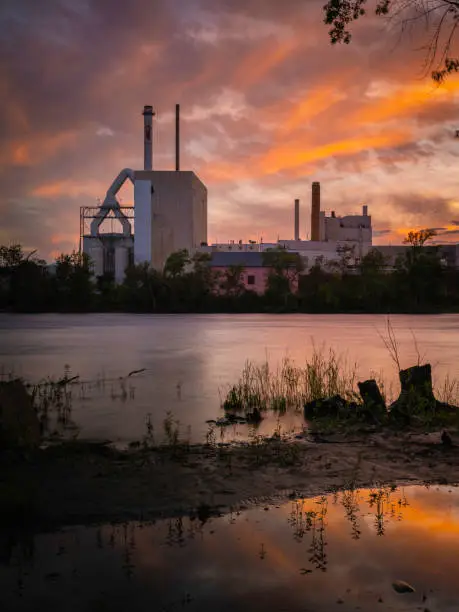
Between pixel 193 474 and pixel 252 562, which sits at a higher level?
pixel 193 474

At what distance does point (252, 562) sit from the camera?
20.6ft

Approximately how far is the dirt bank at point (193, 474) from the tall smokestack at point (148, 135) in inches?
3631

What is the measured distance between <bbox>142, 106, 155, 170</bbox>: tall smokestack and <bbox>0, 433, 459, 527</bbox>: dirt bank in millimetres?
92231

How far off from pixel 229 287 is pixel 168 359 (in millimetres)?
63217

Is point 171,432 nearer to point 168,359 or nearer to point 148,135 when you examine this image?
point 168,359

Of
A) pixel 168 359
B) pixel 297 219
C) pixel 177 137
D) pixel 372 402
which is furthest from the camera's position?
pixel 297 219

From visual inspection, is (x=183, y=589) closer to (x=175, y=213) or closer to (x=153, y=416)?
(x=153, y=416)

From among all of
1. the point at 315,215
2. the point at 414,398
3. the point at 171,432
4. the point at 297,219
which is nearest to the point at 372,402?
the point at 414,398

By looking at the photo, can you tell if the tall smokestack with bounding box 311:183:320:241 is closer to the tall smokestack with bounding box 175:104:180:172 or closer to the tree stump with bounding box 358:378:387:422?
the tall smokestack with bounding box 175:104:180:172

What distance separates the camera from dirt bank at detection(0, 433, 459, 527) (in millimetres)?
7512

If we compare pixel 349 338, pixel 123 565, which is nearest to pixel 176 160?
pixel 349 338

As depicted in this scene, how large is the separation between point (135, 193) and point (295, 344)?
53.8 metres

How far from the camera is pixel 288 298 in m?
95.7

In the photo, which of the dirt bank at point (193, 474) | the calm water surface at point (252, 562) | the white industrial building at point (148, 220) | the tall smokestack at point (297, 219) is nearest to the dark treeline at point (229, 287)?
the white industrial building at point (148, 220)
